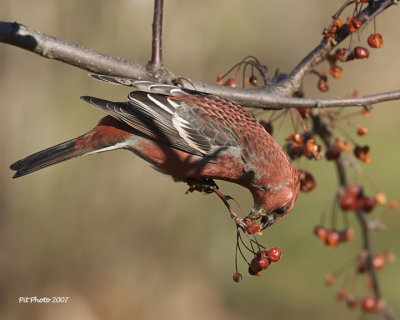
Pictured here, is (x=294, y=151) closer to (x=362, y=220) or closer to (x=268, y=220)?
(x=268, y=220)

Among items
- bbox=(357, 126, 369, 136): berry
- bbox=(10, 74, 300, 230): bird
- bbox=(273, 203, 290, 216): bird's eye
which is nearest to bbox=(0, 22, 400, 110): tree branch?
bbox=(10, 74, 300, 230): bird

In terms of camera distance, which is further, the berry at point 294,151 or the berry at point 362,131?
the berry at point 362,131

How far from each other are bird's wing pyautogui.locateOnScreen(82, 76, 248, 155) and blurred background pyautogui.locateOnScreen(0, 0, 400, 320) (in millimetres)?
1930

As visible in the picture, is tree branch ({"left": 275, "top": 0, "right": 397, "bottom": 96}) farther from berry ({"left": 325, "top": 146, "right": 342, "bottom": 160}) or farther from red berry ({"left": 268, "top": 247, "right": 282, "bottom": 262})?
red berry ({"left": 268, "top": 247, "right": 282, "bottom": 262})

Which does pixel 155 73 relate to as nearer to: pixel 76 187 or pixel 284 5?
pixel 76 187

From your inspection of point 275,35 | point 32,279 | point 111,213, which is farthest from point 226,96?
point 275,35

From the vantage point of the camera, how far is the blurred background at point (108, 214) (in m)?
5.82

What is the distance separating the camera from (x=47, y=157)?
11.6 ft

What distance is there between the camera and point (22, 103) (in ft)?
19.0

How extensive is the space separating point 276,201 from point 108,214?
3219 mm

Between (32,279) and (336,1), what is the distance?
8.06 meters

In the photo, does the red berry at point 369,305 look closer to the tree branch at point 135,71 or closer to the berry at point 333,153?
the berry at point 333,153

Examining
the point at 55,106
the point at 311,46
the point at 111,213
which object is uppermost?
the point at 311,46

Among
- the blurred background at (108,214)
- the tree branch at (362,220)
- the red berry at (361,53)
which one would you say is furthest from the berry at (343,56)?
the blurred background at (108,214)
